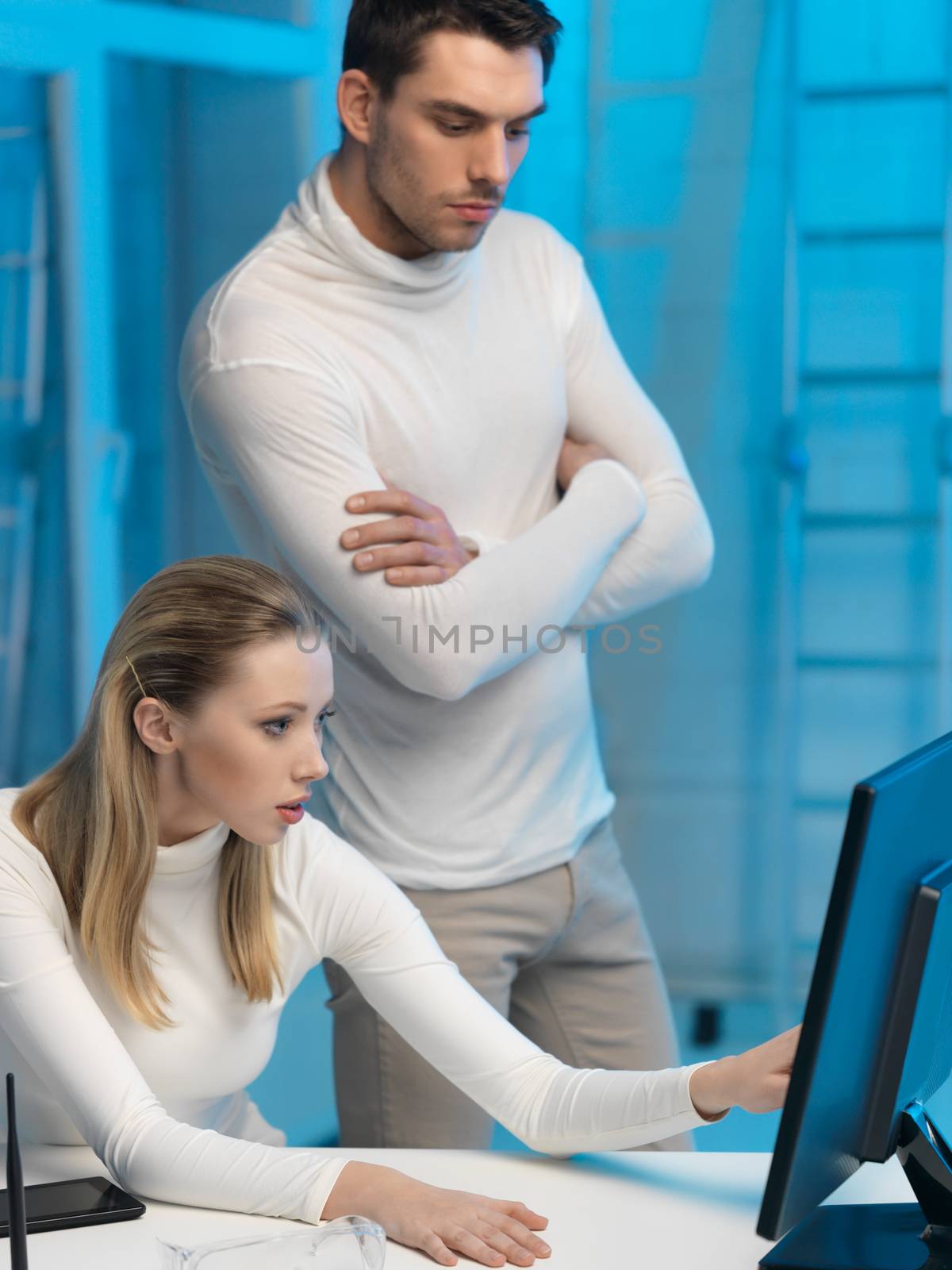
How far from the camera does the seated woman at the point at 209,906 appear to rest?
1430mm

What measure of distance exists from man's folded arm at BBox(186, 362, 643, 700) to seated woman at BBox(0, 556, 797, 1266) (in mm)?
83

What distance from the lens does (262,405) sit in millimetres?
1669

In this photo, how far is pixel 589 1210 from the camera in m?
1.33

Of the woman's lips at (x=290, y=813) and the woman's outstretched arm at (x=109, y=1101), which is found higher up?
the woman's lips at (x=290, y=813)

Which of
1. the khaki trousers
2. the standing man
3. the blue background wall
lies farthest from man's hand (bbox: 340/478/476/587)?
the blue background wall

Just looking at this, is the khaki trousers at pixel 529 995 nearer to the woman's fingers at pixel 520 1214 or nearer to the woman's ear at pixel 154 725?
the woman's ear at pixel 154 725

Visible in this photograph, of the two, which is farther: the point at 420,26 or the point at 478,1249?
the point at 420,26

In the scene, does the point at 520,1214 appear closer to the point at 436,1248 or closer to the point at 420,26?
the point at 436,1248

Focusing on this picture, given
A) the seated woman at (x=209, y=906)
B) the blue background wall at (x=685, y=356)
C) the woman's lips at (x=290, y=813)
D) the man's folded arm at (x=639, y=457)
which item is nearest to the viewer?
the seated woman at (x=209, y=906)

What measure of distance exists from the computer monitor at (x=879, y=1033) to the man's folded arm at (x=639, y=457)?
0.80 meters

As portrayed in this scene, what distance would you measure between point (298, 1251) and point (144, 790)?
55 centimetres

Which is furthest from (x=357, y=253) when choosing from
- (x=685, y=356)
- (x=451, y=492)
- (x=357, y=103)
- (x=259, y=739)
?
(x=685, y=356)

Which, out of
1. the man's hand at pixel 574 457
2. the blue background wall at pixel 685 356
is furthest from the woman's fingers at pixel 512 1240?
the blue background wall at pixel 685 356

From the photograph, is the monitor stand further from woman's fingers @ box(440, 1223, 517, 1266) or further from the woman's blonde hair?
the woman's blonde hair
